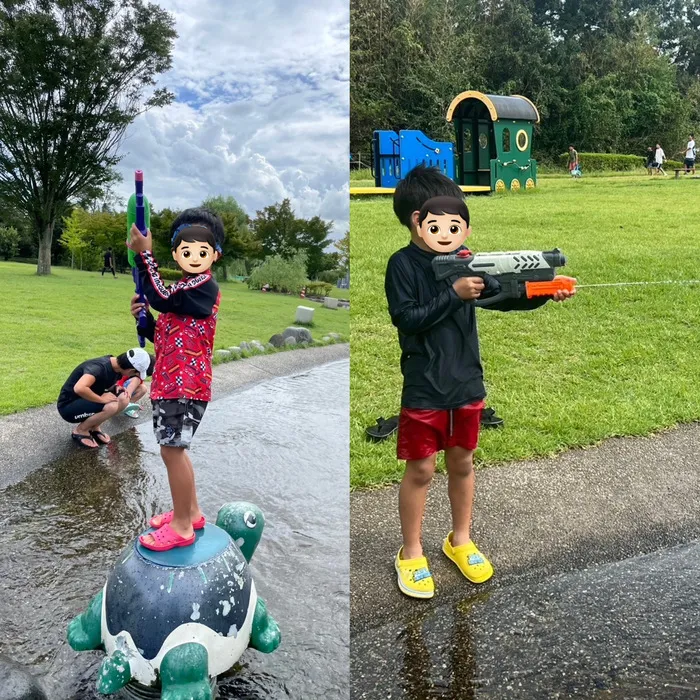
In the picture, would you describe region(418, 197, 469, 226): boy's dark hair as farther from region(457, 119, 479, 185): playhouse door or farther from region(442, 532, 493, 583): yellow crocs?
region(457, 119, 479, 185): playhouse door

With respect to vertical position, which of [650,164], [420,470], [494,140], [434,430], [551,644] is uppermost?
[494,140]

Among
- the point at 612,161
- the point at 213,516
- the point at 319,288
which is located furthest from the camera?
the point at 319,288

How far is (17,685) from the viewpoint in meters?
1.68

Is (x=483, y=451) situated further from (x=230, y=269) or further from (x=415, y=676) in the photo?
(x=230, y=269)

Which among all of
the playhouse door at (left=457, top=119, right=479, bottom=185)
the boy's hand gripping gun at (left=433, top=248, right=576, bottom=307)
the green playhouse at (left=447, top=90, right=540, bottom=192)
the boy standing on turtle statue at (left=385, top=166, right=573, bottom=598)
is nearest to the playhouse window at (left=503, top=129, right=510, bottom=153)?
the green playhouse at (left=447, top=90, right=540, bottom=192)

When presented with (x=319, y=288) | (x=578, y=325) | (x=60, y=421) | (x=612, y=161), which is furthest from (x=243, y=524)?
(x=612, y=161)

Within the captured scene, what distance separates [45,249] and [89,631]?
102 inches

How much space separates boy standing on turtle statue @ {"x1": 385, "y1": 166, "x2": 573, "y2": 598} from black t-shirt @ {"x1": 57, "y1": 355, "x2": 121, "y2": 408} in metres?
2.13

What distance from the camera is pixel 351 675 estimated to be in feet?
6.30

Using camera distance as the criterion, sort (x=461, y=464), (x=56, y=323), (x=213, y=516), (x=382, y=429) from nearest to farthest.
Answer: (x=461, y=464), (x=213, y=516), (x=382, y=429), (x=56, y=323)

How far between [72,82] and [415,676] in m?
3.15

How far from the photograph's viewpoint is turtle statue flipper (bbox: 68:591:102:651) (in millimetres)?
1861

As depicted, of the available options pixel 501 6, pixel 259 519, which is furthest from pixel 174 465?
pixel 501 6

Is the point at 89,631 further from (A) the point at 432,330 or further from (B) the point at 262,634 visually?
(A) the point at 432,330
